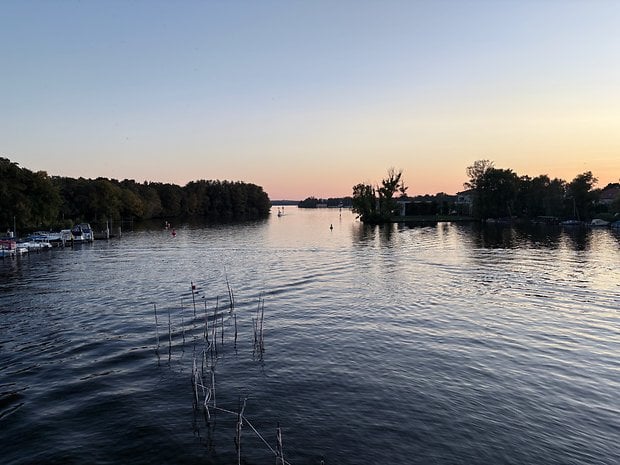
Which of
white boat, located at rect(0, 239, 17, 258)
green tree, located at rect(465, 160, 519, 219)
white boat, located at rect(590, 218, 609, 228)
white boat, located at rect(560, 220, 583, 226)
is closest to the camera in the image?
white boat, located at rect(0, 239, 17, 258)

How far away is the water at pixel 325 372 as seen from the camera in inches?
559

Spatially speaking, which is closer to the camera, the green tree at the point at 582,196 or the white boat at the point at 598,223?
the white boat at the point at 598,223

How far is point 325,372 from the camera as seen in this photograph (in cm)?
2031

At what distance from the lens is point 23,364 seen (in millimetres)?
20953

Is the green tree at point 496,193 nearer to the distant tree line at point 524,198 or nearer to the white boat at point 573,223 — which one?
the distant tree line at point 524,198

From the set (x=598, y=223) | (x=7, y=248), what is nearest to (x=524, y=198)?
(x=598, y=223)

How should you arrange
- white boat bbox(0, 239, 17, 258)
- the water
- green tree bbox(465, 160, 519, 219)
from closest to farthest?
the water → white boat bbox(0, 239, 17, 258) → green tree bbox(465, 160, 519, 219)

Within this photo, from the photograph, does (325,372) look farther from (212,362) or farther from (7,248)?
(7,248)

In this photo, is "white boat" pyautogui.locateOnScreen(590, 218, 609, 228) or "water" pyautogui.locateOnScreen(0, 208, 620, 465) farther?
"white boat" pyautogui.locateOnScreen(590, 218, 609, 228)

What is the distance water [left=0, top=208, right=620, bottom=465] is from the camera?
46.6ft

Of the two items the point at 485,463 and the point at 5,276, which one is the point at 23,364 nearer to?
the point at 485,463

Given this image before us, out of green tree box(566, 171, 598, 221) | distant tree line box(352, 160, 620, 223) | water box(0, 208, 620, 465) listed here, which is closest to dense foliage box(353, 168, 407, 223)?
distant tree line box(352, 160, 620, 223)

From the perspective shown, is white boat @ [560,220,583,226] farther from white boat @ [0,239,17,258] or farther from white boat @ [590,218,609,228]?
white boat @ [0,239,17,258]

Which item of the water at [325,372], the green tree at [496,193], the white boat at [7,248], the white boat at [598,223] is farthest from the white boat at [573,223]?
the white boat at [7,248]
